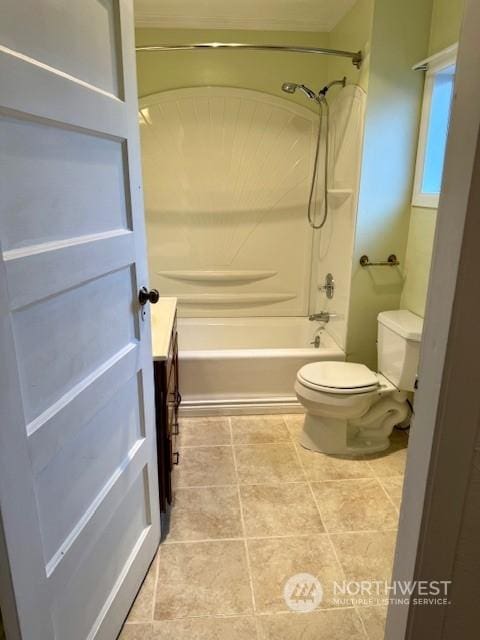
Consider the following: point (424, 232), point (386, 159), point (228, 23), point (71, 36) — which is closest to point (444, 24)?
point (386, 159)

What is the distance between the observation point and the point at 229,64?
313 centimetres

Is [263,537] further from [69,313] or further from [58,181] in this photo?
[58,181]

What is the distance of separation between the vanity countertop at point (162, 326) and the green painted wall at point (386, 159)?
3.66 ft

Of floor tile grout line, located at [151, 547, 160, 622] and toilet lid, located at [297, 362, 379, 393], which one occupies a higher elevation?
toilet lid, located at [297, 362, 379, 393]

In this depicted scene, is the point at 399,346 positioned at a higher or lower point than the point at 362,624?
higher

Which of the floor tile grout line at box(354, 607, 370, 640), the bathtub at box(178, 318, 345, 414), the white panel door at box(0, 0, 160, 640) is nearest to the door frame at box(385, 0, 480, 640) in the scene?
the floor tile grout line at box(354, 607, 370, 640)

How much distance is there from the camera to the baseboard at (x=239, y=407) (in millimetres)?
2840

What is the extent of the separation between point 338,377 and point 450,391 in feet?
5.35

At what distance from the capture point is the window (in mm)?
2301

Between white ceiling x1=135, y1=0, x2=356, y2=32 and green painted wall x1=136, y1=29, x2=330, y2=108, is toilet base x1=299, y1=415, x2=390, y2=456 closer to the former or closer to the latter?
green painted wall x1=136, y1=29, x2=330, y2=108

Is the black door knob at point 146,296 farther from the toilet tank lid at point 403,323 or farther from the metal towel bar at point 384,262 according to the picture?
the metal towel bar at point 384,262

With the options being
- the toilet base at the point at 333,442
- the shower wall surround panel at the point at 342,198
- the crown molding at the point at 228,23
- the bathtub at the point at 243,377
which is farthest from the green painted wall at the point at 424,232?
the crown molding at the point at 228,23

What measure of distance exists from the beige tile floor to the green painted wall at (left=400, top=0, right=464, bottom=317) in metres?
0.84

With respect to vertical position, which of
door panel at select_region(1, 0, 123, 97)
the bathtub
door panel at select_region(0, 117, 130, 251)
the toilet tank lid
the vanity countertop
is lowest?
the bathtub
